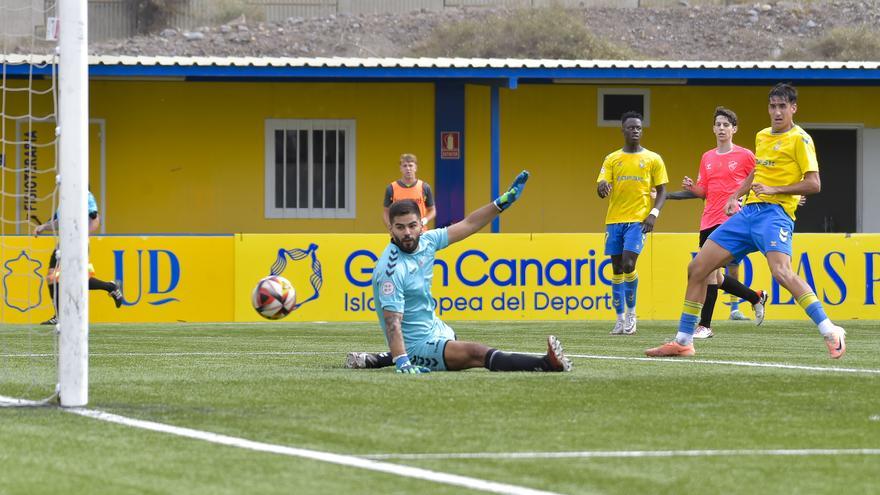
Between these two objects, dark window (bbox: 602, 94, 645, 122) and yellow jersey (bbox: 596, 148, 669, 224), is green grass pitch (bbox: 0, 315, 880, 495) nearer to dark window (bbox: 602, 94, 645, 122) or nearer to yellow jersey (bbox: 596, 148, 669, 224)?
yellow jersey (bbox: 596, 148, 669, 224)

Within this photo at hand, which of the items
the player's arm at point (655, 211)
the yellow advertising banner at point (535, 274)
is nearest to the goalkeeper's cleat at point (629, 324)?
the player's arm at point (655, 211)

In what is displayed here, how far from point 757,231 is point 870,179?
15.8 metres

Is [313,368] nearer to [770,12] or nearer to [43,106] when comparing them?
[43,106]

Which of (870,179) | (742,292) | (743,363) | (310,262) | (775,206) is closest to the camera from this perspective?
(743,363)

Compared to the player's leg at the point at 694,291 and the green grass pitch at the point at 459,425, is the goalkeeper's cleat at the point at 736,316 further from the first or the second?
the player's leg at the point at 694,291

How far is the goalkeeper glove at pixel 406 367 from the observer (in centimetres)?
970

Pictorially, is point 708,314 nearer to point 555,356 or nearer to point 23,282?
point 555,356

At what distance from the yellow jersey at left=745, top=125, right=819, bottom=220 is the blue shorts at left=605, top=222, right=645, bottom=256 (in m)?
4.53

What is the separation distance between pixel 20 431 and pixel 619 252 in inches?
386

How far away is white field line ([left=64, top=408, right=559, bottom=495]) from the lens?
18.5ft

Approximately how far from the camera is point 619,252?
16.2 meters

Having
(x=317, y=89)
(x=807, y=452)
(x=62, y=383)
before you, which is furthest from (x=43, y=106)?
(x=807, y=452)

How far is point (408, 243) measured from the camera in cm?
973

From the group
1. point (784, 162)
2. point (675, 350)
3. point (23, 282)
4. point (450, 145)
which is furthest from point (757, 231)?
point (450, 145)
